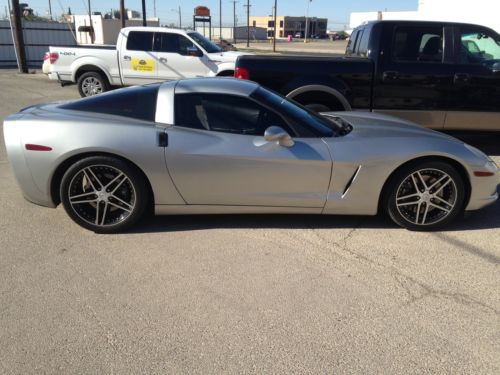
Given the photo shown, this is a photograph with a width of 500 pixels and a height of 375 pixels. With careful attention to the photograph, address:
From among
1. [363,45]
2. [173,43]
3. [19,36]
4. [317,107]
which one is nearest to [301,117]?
[317,107]

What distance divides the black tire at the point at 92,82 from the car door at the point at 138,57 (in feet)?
1.87

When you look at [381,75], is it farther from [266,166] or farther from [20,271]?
[20,271]

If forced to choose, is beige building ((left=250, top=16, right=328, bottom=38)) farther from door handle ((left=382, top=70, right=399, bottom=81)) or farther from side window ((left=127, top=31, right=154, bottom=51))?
door handle ((left=382, top=70, right=399, bottom=81))

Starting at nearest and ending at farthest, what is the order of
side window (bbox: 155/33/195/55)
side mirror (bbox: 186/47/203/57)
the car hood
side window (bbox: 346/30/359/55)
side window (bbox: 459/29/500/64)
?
1. the car hood
2. side window (bbox: 459/29/500/64)
3. side window (bbox: 346/30/359/55)
4. side mirror (bbox: 186/47/203/57)
5. side window (bbox: 155/33/195/55)

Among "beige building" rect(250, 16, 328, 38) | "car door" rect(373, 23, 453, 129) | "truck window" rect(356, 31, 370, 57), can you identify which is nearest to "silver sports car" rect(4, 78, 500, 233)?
"car door" rect(373, 23, 453, 129)

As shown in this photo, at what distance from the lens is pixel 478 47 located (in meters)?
6.91

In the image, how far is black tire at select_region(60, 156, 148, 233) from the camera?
4.02 m

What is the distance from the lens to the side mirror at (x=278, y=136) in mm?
3869

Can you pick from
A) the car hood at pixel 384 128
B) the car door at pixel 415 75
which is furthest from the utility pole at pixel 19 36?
the car hood at pixel 384 128

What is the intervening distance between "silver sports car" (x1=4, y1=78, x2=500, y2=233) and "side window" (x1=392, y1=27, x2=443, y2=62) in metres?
2.87

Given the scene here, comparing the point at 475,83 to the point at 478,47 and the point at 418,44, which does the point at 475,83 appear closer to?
the point at 478,47

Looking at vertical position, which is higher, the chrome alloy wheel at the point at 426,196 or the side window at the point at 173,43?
the side window at the point at 173,43

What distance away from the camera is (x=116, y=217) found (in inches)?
165

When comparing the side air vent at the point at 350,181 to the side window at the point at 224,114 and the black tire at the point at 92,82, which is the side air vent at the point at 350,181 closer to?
the side window at the point at 224,114
